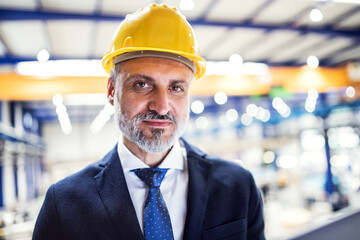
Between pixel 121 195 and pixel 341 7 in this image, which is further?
pixel 341 7

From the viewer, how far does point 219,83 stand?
8.08m

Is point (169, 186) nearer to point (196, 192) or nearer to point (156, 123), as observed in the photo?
point (196, 192)

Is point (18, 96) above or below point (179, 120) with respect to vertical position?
above

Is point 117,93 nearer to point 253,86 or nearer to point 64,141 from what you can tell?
point 253,86

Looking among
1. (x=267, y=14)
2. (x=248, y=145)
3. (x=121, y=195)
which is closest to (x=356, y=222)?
(x=121, y=195)

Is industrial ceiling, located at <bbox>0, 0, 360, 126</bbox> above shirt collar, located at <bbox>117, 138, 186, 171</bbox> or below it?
above

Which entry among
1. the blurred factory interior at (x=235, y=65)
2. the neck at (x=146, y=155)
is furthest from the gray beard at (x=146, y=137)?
the blurred factory interior at (x=235, y=65)

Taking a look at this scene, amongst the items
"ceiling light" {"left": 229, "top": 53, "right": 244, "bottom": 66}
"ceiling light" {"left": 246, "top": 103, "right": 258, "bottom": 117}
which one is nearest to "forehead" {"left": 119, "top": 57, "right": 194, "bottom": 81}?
"ceiling light" {"left": 229, "top": 53, "right": 244, "bottom": 66}

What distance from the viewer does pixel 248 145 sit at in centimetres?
1158

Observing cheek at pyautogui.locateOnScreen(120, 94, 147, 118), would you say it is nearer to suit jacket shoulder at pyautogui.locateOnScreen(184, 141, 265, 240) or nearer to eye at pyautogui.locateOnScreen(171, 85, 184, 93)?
eye at pyautogui.locateOnScreen(171, 85, 184, 93)

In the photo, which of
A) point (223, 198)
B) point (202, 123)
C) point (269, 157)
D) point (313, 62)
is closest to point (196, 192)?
point (223, 198)

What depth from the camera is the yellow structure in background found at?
665 cm

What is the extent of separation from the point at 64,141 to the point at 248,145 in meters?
16.3

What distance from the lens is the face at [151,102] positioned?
1500 millimetres
